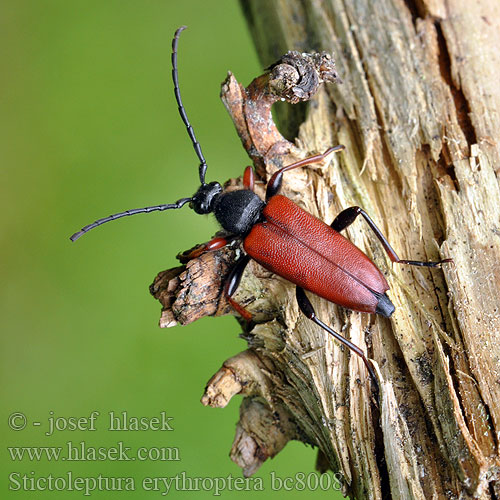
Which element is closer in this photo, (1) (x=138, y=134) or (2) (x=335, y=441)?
(2) (x=335, y=441)

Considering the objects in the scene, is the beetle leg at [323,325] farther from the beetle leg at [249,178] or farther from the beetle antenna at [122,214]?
the beetle antenna at [122,214]

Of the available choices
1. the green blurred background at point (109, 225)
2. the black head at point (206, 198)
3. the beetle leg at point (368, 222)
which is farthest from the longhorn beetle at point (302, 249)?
the green blurred background at point (109, 225)

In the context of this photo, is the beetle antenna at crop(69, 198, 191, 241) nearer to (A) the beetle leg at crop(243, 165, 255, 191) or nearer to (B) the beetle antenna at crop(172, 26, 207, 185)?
(B) the beetle antenna at crop(172, 26, 207, 185)

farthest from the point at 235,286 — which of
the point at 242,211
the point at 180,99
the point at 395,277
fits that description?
the point at 180,99

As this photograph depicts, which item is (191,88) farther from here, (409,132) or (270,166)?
(409,132)

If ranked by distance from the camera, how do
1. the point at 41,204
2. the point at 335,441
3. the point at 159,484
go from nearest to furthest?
the point at 335,441
the point at 159,484
the point at 41,204

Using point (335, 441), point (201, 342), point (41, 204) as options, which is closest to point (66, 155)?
point (41, 204)
